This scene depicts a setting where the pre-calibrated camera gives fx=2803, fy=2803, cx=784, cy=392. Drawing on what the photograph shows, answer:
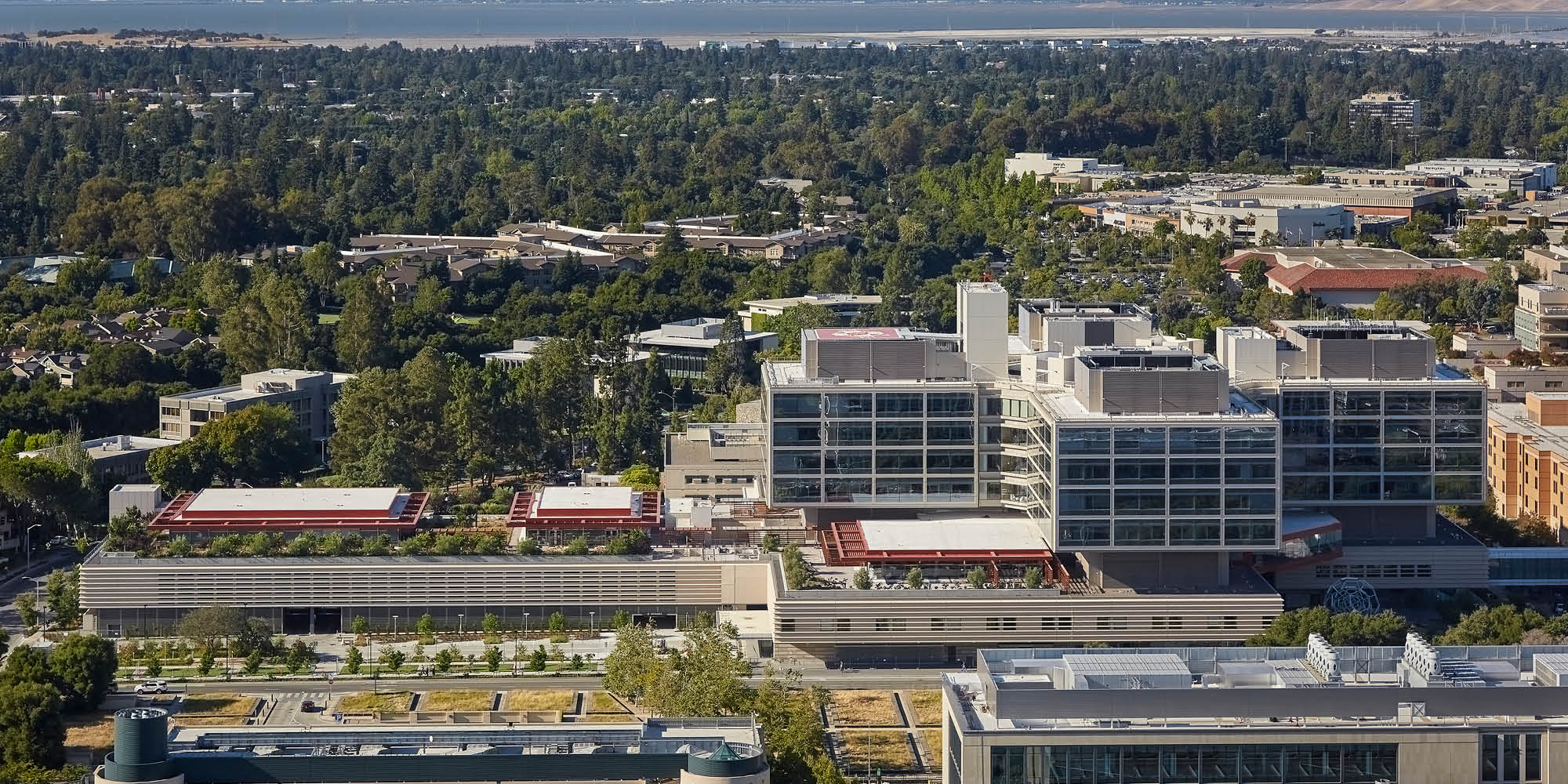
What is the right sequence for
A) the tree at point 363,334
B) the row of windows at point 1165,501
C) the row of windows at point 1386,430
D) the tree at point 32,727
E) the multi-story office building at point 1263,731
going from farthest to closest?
the tree at point 363,334 → the row of windows at point 1386,430 → the row of windows at point 1165,501 → the tree at point 32,727 → the multi-story office building at point 1263,731

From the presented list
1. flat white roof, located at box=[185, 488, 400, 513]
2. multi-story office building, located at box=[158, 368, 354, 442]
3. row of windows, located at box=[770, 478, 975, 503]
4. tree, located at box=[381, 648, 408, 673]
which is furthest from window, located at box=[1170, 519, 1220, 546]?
multi-story office building, located at box=[158, 368, 354, 442]

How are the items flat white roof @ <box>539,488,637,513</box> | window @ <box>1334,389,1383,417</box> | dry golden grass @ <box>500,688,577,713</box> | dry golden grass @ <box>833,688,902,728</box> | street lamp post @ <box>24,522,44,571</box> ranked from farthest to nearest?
1. street lamp post @ <box>24,522,44,571</box>
2. flat white roof @ <box>539,488,637,513</box>
3. window @ <box>1334,389,1383,417</box>
4. dry golden grass @ <box>500,688,577,713</box>
5. dry golden grass @ <box>833,688,902,728</box>

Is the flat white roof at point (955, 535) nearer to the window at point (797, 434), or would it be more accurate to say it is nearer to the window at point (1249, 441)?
the window at point (797, 434)

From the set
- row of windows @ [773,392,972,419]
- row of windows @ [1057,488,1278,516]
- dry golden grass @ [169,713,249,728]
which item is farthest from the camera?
row of windows @ [773,392,972,419]

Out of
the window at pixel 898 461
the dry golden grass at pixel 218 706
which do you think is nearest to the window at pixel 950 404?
Answer: the window at pixel 898 461

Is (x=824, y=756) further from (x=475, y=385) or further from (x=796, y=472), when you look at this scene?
(x=475, y=385)

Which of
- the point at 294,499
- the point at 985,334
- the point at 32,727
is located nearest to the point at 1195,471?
the point at 985,334

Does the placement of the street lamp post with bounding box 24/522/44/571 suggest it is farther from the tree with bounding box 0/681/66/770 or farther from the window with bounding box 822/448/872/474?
the window with bounding box 822/448/872/474
